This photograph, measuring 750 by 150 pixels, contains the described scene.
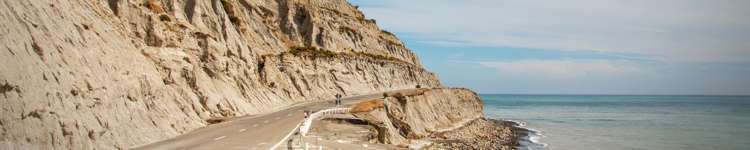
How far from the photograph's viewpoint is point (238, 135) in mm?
28406

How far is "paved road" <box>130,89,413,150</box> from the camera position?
24.4 metres

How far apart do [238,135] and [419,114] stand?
30.1 meters

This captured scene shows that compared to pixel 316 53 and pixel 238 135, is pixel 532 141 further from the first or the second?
pixel 238 135

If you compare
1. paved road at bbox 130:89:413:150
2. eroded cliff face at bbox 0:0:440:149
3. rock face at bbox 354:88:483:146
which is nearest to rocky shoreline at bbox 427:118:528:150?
rock face at bbox 354:88:483:146

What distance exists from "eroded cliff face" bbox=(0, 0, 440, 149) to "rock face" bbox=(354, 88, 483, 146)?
3673 millimetres

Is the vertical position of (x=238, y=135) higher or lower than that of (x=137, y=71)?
lower

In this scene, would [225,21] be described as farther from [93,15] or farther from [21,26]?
[21,26]

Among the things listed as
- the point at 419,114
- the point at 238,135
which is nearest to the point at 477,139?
the point at 419,114

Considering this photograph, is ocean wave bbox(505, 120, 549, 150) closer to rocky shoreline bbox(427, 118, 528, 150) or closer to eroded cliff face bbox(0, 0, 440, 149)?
rocky shoreline bbox(427, 118, 528, 150)

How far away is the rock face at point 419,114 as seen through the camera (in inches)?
1553

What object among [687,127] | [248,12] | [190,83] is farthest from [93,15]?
[687,127]

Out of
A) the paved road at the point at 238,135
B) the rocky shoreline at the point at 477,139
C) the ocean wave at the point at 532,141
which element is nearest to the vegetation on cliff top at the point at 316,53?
the rocky shoreline at the point at 477,139

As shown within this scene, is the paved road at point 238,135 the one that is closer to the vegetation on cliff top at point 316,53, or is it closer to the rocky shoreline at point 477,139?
the rocky shoreline at point 477,139

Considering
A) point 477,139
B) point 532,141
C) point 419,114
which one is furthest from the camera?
point 532,141
